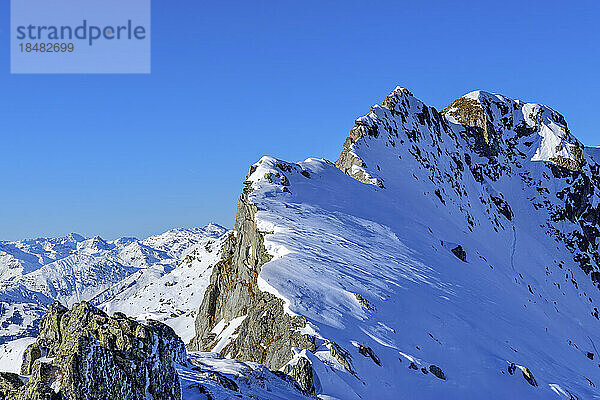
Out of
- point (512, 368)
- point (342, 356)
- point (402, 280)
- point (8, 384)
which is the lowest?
point (512, 368)

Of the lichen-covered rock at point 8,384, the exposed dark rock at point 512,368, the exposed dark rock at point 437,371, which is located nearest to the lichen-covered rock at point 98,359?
the lichen-covered rock at point 8,384

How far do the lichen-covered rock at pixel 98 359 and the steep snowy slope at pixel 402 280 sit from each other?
8909mm

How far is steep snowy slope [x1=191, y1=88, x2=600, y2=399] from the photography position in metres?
26.5

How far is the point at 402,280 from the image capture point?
37312mm

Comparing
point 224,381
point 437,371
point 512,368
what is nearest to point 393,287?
point 437,371

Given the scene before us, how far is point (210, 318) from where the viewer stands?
44.2 metres

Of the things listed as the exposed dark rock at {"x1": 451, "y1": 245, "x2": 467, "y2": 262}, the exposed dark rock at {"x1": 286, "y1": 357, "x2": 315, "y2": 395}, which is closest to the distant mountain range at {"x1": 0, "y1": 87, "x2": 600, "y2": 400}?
the exposed dark rock at {"x1": 286, "y1": 357, "x2": 315, "y2": 395}

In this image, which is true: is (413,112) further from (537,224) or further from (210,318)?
(210,318)

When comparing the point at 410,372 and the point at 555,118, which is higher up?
the point at 555,118

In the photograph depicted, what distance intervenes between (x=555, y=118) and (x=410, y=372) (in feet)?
357

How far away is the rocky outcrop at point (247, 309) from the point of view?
25.7 m

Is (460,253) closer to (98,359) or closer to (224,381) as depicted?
(224,381)

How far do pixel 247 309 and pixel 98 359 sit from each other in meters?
21.6

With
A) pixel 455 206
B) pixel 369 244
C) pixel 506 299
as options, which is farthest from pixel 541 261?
pixel 369 244
